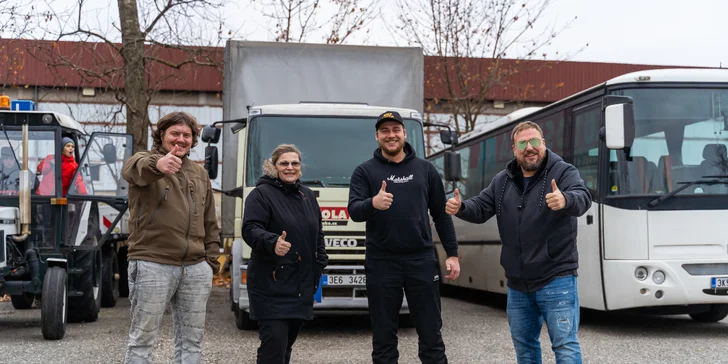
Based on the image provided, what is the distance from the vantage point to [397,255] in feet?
18.0

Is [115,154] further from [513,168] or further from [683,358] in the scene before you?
[683,358]

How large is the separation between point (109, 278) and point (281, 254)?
7.46 meters

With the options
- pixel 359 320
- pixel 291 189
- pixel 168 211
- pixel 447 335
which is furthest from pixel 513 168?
pixel 359 320

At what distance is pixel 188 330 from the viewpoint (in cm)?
521

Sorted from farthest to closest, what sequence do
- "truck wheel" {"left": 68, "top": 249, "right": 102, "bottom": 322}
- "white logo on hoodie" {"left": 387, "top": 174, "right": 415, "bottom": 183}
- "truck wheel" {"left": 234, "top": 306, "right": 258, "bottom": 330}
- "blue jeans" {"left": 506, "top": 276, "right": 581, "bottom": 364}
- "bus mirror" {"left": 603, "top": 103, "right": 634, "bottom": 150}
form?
"truck wheel" {"left": 68, "top": 249, "right": 102, "bottom": 322}
"truck wheel" {"left": 234, "top": 306, "right": 258, "bottom": 330}
"bus mirror" {"left": 603, "top": 103, "right": 634, "bottom": 150}
"white logo on hoodie" {"left": 387, "top": 174, "right": 415, "bottom": 183}
"blue jeans" {"left": 506, "top": 276, "right": 581, "bottom": 364}

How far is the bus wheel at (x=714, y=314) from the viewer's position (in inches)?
401

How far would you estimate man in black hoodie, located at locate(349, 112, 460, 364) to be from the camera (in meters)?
5.48

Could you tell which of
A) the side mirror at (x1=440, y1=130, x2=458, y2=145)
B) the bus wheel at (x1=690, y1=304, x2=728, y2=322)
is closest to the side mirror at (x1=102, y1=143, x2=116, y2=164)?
the side mirror at (x1=440, y1=130, x2=458, y2=145)

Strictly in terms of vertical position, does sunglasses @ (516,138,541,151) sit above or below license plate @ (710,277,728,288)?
above

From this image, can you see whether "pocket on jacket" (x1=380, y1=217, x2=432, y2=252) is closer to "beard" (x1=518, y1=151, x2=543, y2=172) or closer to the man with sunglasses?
the man with sunglasses

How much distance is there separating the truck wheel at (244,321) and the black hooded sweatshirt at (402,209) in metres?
4.05

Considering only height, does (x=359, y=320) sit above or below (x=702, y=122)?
below

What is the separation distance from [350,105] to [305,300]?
4.64 m

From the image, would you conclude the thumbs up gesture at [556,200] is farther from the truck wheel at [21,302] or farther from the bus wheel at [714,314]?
the truck wheel at [21,302]
